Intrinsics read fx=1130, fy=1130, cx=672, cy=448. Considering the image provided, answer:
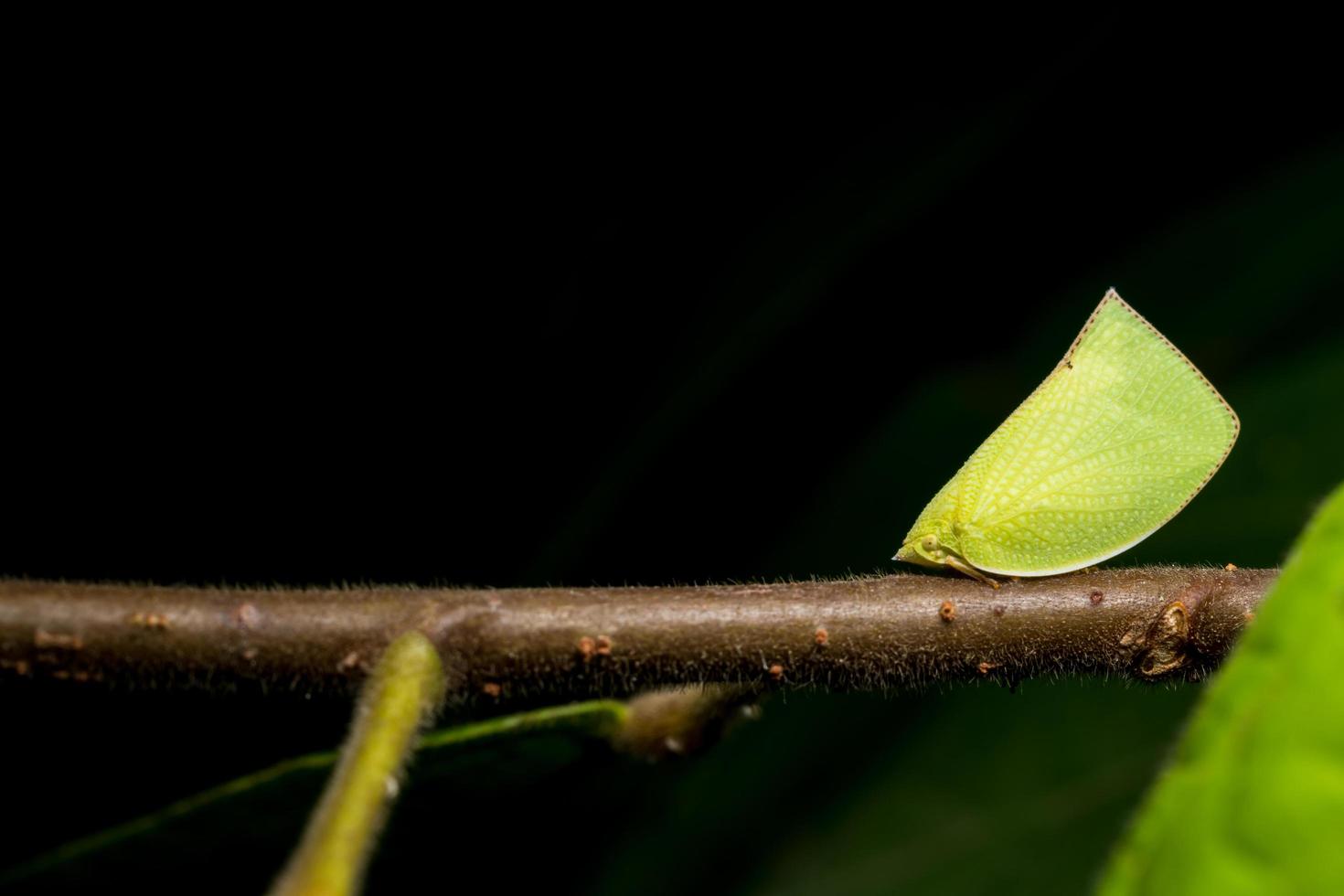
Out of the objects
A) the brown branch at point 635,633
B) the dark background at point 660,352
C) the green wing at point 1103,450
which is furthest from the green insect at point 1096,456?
the dark background at point 660,352

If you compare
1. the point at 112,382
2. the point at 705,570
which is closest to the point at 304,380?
the point at 112,382

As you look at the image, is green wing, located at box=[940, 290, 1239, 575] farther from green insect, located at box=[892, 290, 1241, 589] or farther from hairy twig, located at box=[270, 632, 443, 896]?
hairy twig, located at box=[270, 632, 443, 896]

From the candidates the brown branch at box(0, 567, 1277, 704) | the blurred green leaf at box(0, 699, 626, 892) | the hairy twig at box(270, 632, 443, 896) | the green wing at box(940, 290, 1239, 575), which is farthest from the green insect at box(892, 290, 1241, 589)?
the hairy twig at box(270, 632, 443, 896)

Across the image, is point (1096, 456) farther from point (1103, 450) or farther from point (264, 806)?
point (264, 806)

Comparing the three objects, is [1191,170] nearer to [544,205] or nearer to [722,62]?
[722,62]

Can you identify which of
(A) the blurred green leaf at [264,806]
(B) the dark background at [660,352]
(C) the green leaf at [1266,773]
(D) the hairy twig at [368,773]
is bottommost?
(C) the green leaf at [1266,773]

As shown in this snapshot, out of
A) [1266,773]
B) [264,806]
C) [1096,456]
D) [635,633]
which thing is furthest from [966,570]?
[264,806]

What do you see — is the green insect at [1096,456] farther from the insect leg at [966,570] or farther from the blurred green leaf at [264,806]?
the blurred green leaf at [264,806]

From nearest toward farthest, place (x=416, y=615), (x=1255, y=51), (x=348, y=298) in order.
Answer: (x=416, y=615) < (x=348, y=298) < (x=1255, y=51)
